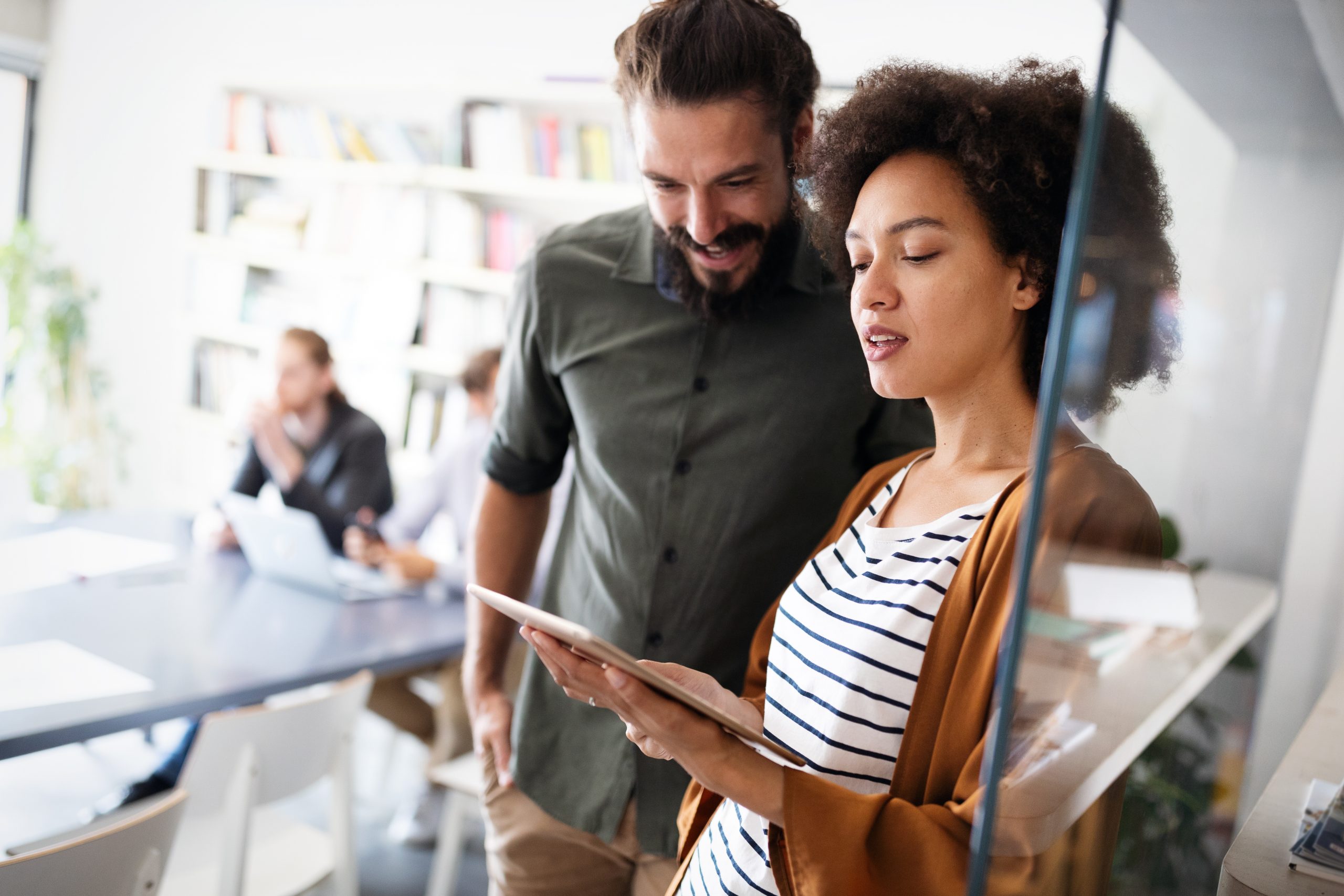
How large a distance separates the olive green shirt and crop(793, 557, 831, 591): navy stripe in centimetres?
30

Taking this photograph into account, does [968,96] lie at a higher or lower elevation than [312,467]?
higher

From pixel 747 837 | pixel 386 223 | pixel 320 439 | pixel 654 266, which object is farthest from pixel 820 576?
pixel 386 223

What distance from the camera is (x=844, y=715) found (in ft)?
3.05

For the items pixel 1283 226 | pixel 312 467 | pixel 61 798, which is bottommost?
pixel 61 798

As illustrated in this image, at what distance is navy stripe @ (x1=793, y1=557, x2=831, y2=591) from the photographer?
3.39 ft

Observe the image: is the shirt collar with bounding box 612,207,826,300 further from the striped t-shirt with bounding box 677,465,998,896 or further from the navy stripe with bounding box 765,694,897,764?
the navy stripe with bounding box 765,694,897,764

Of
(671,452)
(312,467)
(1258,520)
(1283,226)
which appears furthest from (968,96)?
(312,467)

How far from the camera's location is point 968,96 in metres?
0.97

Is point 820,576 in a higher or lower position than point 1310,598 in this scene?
higher

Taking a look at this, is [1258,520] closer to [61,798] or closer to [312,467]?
[61,798]

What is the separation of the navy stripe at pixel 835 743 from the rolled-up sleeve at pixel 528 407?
71cm

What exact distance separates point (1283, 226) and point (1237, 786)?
524 millimetres

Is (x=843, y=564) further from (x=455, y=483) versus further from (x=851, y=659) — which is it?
(x=455, y=483)

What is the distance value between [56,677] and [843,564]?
1631 mm
